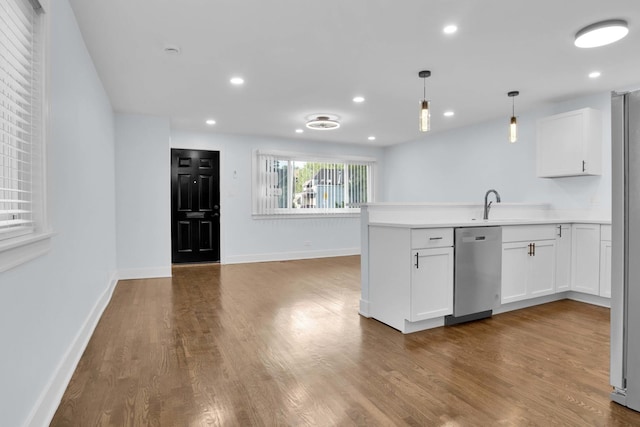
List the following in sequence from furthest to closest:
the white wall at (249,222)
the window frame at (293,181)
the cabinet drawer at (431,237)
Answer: the window frame at (293,181), the white wall at (249,222), the cabinet drawer at (431,237)

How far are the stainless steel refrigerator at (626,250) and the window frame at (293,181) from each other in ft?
18.6

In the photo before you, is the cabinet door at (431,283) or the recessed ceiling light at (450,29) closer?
the recessed ceiling light at (450,29)

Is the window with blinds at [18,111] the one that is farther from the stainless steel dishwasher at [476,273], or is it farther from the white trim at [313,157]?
the white trim at [313,157]

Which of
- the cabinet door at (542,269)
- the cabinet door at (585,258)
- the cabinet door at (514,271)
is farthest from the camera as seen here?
the cabinet door at (585,258)

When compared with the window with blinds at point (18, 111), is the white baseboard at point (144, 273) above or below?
below

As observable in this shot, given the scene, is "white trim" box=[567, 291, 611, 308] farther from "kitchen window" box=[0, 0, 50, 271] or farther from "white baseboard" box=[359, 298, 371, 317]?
"kitchen window" box=[0, 0, 50, 271]

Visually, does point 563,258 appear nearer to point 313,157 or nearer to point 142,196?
point 313,157

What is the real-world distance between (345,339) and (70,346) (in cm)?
187

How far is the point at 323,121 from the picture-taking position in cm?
557

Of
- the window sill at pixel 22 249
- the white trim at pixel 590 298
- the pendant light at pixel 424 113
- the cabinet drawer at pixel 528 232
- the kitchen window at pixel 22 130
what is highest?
the pendant light at pixel 424 113

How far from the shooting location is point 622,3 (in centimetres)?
248

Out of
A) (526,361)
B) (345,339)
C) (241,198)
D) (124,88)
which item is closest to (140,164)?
(124,88)

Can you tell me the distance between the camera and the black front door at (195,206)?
21.1 ft

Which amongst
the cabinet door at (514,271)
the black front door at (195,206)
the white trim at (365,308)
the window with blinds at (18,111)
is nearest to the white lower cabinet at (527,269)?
the cabinet door at (514,271)
